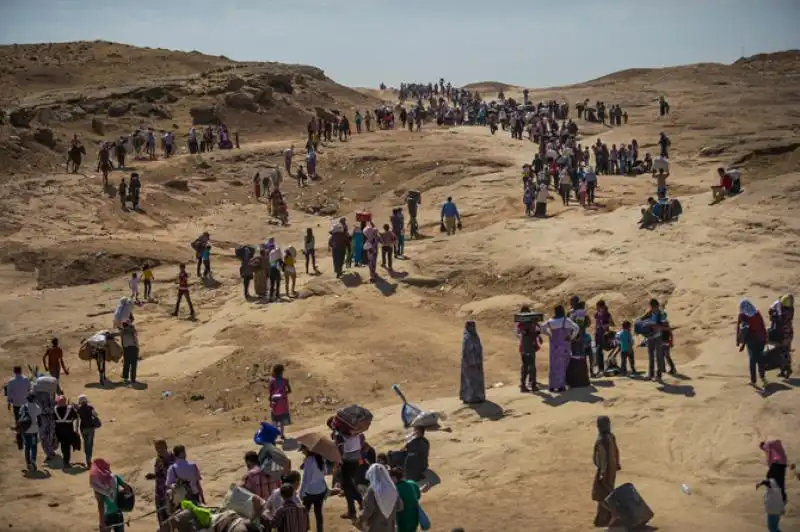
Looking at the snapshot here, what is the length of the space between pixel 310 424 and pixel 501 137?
93.8 feet

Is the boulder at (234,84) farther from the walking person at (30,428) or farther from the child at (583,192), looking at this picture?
the walking person at (30,428)

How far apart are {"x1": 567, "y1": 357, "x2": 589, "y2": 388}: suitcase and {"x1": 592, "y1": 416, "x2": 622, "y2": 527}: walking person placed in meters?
3.94

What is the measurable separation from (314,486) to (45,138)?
1235 inches

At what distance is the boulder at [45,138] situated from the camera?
129 ft

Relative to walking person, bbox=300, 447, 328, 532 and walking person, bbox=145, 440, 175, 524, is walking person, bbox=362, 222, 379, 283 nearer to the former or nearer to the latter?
walking person, bbox=145, 440, 175, 524

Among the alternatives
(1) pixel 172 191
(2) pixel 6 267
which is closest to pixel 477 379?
(2) pixel 6 267

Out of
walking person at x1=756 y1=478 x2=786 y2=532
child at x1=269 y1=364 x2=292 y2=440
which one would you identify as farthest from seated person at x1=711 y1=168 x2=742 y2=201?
walking person at x1=756 y1=478 x2=786 y2=532

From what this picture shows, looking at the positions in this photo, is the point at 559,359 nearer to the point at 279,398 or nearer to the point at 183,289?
the point at 279,398

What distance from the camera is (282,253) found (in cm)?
2362

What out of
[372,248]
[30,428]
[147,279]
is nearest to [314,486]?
[30,428]

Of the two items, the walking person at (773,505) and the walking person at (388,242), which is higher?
the walking person at (388,242)

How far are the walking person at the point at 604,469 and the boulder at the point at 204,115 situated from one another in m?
37.4

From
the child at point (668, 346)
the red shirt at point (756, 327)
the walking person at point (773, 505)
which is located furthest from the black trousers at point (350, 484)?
the red shirt at point (756, 327)

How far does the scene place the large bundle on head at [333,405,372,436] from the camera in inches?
480
